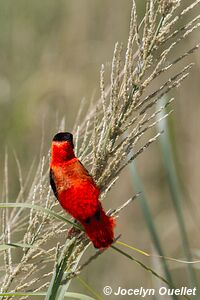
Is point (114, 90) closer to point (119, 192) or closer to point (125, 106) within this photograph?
point (125, 106)

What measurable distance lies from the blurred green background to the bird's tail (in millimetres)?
1774

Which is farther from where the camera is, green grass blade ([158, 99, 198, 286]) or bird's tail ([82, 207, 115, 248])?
green grass blade ([158, 99, 198, 286])

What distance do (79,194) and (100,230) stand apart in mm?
59

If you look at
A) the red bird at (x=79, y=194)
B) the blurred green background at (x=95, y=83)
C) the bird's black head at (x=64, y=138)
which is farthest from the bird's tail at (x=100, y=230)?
the blurred green background at (x=95, y=83)

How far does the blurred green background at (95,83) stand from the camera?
9.64 ft

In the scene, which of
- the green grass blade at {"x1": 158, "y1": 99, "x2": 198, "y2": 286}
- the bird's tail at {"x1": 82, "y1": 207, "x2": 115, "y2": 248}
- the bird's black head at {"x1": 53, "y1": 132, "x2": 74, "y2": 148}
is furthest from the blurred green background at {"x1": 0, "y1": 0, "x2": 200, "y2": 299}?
the bird's tail at {"x1": 82, "y1": 207, "x2": 115, "y2": 248}

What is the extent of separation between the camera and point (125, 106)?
3.86ft

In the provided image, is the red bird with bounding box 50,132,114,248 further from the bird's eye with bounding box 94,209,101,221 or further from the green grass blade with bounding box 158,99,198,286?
the green grass blade with bounding box 158,99,198,286

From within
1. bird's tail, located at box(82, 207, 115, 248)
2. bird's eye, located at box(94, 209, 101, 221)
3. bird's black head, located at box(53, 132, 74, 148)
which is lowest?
bird's tail, located at box(82, 207, 115, 248)

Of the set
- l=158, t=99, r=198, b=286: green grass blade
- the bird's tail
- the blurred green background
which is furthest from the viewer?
the blurred green background

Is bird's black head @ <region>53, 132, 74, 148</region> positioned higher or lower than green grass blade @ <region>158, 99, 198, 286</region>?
higher

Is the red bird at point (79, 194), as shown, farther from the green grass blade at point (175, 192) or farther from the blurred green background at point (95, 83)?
the blurred green background at point (95, 83)

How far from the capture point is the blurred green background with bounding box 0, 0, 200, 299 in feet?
9.64

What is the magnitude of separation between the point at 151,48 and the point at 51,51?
2100 mm
